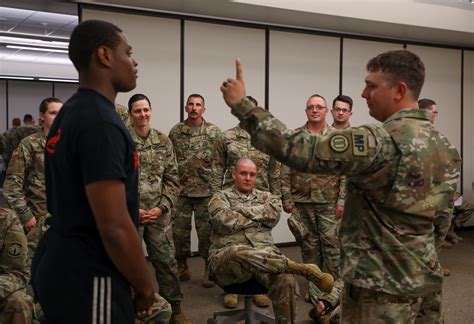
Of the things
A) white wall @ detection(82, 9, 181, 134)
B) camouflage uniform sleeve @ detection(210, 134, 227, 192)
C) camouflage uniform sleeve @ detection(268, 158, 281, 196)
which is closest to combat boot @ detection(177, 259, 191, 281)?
camouflage uniform sleeve @ detection(210, 134, 227, 192)

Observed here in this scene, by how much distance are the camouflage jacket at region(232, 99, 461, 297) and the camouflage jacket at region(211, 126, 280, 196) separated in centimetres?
266

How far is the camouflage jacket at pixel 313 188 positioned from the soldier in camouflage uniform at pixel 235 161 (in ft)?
0.55

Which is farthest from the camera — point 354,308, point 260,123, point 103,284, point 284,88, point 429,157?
point 284,88

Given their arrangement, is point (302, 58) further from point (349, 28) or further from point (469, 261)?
point (469, 261)

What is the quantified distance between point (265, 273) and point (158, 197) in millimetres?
1023

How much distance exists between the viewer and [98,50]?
140cm

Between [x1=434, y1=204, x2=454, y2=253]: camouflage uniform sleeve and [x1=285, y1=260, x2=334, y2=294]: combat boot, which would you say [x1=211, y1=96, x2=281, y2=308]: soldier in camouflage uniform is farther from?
[x1=434, y1=204, x2=454, y2=253]: camouflage uniform sleeve

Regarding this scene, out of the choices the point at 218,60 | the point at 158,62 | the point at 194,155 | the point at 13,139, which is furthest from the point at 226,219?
the point at 13,139

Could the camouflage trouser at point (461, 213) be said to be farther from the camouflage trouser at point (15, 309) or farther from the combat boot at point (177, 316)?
the camouflage trouser at point (15, 309)

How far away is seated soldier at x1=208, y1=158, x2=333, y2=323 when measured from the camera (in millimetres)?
2926

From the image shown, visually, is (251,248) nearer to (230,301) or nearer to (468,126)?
(230,301)

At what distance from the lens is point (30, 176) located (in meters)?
3.67

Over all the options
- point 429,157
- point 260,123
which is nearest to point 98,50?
point 260,123

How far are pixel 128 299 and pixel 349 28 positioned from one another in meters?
5.14
